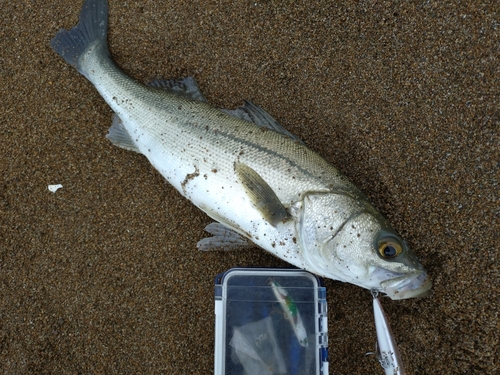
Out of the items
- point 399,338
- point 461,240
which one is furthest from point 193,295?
point 461,240

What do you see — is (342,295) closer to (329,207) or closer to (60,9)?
(329,207)

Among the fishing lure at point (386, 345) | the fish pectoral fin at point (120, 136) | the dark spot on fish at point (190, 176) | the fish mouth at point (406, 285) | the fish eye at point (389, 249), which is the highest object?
the fish pectoral fin at point (120, 136)

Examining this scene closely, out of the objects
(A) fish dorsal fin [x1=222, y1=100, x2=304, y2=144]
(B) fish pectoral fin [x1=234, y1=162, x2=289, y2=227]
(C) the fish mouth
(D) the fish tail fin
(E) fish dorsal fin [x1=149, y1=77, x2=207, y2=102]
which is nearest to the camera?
(C) the fish mouth

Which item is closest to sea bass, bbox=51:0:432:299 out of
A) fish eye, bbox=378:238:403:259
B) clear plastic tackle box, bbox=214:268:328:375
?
fish eye, bbox=378:238:403:259

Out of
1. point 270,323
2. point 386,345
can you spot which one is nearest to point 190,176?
point 270,323

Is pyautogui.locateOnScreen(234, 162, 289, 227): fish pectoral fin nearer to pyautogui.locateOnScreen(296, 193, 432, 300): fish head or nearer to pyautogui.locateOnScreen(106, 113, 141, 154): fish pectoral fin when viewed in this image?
pyautogui.locateOnScreen(296, 193, 432, 300): fish head

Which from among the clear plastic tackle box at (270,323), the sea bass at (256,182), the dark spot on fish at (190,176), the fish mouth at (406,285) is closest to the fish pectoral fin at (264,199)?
the sea bass at (256,182)

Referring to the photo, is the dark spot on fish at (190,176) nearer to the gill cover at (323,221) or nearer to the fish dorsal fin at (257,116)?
the fish dorsal fin at (257,116)
